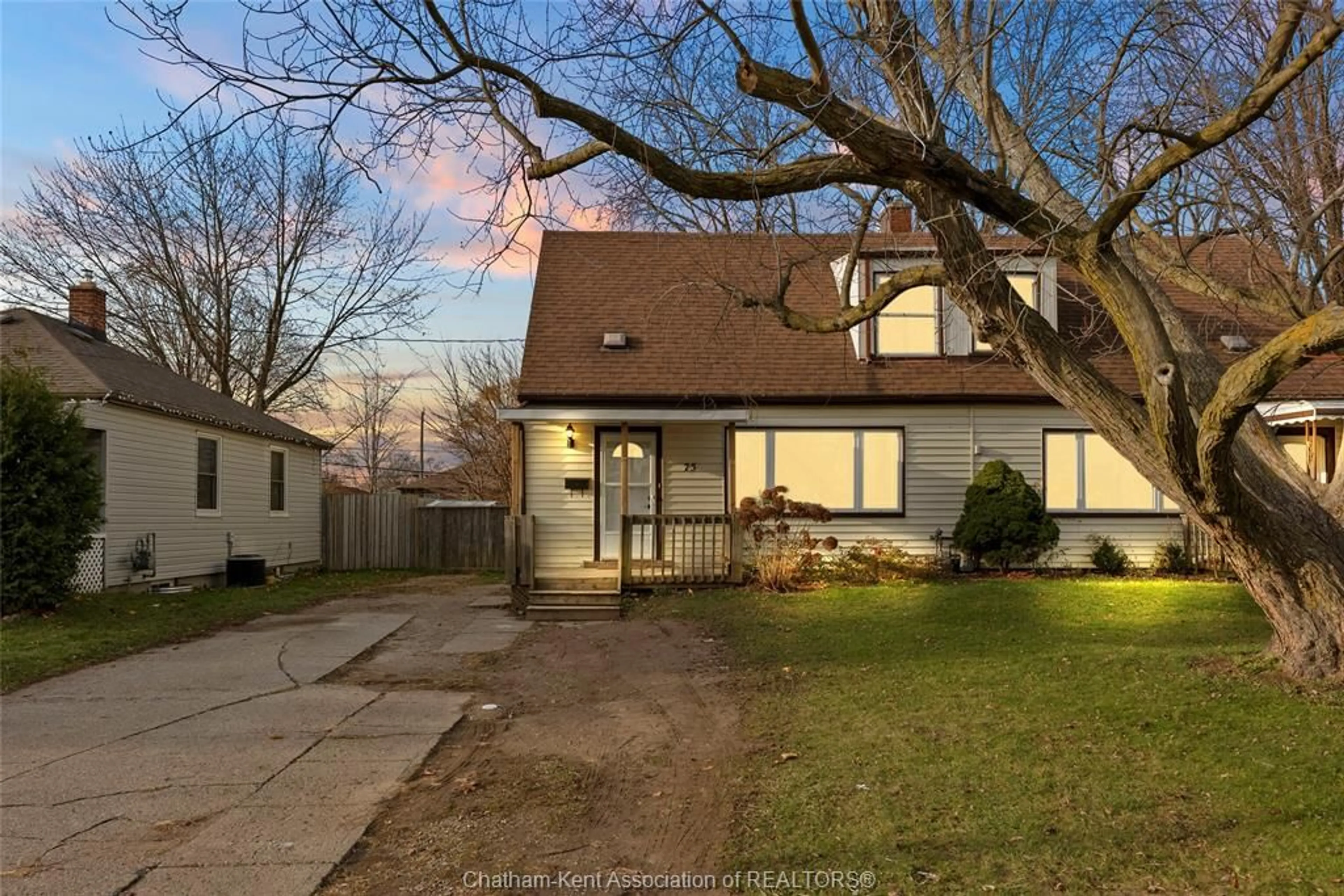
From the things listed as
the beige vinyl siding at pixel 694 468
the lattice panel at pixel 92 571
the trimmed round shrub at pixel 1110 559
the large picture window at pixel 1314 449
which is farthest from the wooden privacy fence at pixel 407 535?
the large picture window at pixel 1314 449

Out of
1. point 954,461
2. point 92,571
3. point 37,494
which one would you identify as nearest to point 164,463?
point 92,571

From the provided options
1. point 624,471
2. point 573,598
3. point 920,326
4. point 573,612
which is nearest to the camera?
point 573,612

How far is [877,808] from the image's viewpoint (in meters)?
4.77

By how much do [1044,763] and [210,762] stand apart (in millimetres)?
4825

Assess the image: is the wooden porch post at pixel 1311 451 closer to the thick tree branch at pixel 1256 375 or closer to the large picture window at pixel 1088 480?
the large picture window at pixel 1088 480

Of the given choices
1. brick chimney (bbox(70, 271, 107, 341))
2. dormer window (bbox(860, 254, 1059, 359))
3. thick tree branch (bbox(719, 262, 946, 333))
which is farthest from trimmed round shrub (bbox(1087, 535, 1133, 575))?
brick chimney (bbox(70, 271, 107, 341))

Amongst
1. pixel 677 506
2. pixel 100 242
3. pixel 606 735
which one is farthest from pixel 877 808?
pixel 100 242

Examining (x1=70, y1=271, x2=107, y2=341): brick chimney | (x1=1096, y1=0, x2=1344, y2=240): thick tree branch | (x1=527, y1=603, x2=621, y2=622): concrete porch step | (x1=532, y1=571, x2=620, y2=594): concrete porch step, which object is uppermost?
(x1=70, y1=271, x2=107, y2=341): brick chimney

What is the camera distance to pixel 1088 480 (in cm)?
1569

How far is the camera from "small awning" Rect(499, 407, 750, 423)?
13.6 meters

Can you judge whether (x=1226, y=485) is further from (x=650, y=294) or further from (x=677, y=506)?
(x=650, y=294)

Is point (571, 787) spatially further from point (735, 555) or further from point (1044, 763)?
point (735, 555)

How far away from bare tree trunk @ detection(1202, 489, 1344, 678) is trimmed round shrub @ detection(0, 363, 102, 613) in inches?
461

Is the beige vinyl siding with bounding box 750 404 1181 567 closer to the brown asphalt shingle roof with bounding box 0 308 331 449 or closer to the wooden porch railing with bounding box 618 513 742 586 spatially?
the wooden porch railing with bounding box 618 513 742 586
